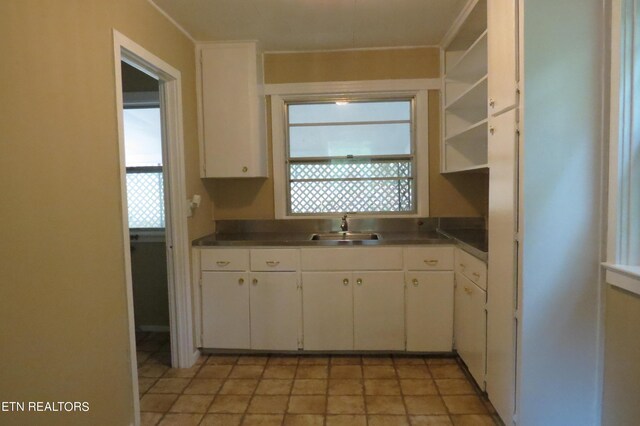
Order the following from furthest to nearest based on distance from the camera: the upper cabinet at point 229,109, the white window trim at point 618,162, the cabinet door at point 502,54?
the upper cabinet at point 229,109 → the cabinet door at point 502,54 → the white window trim at point 618,162

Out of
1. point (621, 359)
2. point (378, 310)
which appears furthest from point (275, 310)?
point (621, 359)

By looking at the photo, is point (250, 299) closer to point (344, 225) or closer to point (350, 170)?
point (344, 225)

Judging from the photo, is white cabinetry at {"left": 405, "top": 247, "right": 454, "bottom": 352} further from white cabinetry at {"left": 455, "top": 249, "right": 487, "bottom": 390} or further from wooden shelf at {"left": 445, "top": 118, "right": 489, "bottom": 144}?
wooden shelf at {"left": 445, "top": 118, "right": 489, "bottom": 144}

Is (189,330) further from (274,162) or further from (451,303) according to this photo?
(451,303)

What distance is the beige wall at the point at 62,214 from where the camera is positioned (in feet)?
4.01

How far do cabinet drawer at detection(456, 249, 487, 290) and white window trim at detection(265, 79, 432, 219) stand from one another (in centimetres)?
71

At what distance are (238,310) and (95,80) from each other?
5.71 ft

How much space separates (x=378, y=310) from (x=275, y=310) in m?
0.75

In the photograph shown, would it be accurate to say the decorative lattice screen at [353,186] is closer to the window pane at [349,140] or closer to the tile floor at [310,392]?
the window pane at [349,140]

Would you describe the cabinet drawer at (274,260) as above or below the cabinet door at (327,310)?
above

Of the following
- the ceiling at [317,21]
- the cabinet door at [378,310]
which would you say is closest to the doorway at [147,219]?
the ceiling at [317,21]

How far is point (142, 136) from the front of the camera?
10.6 feet

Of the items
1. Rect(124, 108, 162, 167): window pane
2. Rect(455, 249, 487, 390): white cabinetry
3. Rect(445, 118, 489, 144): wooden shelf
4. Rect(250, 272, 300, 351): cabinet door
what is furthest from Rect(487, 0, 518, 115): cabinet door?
Rect(124, 108, 162, 167): window pane

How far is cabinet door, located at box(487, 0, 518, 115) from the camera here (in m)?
1.63
